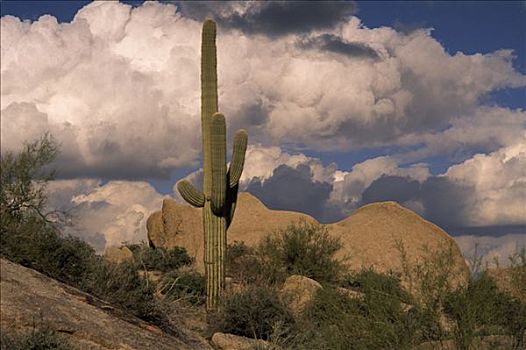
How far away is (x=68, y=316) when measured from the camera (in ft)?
37.4

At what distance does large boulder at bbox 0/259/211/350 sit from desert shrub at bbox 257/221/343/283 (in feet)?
38.3

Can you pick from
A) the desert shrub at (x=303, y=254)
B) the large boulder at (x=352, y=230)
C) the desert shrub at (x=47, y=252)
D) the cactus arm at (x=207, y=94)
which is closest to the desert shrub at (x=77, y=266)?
the desert shrub at (x=47, y=252)

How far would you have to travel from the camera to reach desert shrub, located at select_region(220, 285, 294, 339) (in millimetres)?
Result: 17094

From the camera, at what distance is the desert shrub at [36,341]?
9859mm

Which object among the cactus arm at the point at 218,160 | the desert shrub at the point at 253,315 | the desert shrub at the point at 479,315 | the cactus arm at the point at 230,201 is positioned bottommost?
the desert shrub at the point at 253,315

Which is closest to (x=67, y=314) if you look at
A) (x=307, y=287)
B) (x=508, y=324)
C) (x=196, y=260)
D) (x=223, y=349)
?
(x=223, y=349)

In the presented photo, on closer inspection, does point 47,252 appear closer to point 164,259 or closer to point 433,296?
point 433,296

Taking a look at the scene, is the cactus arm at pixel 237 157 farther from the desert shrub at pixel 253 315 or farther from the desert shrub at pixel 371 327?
the desert shrub at pixel 371 327

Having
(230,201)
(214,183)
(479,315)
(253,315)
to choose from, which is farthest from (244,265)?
(479,315)

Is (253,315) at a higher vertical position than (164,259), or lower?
lower

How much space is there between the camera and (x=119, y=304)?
549 inches

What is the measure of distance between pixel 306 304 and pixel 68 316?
28.5ft

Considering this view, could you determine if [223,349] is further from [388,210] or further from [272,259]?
[388,210]

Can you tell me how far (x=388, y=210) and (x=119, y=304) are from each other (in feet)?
66.8
